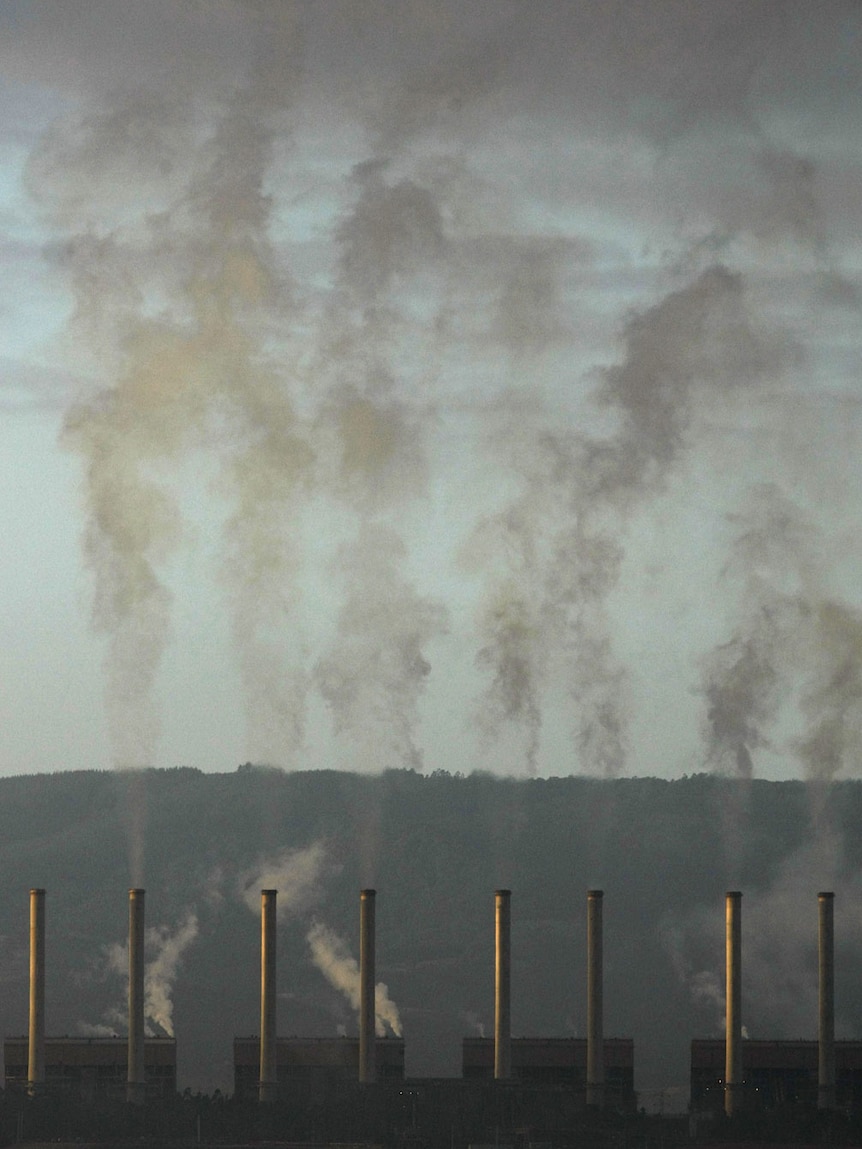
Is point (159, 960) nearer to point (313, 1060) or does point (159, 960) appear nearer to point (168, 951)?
point (168, 951)

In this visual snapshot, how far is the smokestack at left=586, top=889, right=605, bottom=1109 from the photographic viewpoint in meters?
59.4

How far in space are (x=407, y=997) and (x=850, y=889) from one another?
40170mm

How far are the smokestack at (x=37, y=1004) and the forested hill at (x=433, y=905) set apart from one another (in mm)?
81682

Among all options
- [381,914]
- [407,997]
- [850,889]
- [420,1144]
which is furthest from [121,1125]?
[381,914]

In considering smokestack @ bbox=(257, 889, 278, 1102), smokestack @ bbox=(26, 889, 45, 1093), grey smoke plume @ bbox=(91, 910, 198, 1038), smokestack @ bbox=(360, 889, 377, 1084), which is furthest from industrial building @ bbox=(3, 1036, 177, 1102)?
grey smoke plume @ bbox=(91, 910, 198, 1038)

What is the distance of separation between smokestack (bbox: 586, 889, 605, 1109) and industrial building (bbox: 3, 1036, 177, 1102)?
450 inches

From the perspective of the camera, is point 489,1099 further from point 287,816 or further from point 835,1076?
point 287,816

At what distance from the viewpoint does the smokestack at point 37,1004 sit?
58750 millimetres

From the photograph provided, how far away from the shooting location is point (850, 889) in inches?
5177

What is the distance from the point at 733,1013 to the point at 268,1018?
1220 cm

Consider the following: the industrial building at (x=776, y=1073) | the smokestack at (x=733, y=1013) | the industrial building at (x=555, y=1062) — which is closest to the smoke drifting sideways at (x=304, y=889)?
the industrial building at (x=555, y=1062)

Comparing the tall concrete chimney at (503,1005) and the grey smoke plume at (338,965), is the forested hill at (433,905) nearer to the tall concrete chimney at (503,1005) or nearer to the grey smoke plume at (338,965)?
the grey smoke plume at (338,965)

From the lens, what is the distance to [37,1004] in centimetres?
5931

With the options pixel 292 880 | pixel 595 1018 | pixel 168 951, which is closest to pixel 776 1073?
pixel 595 1018
